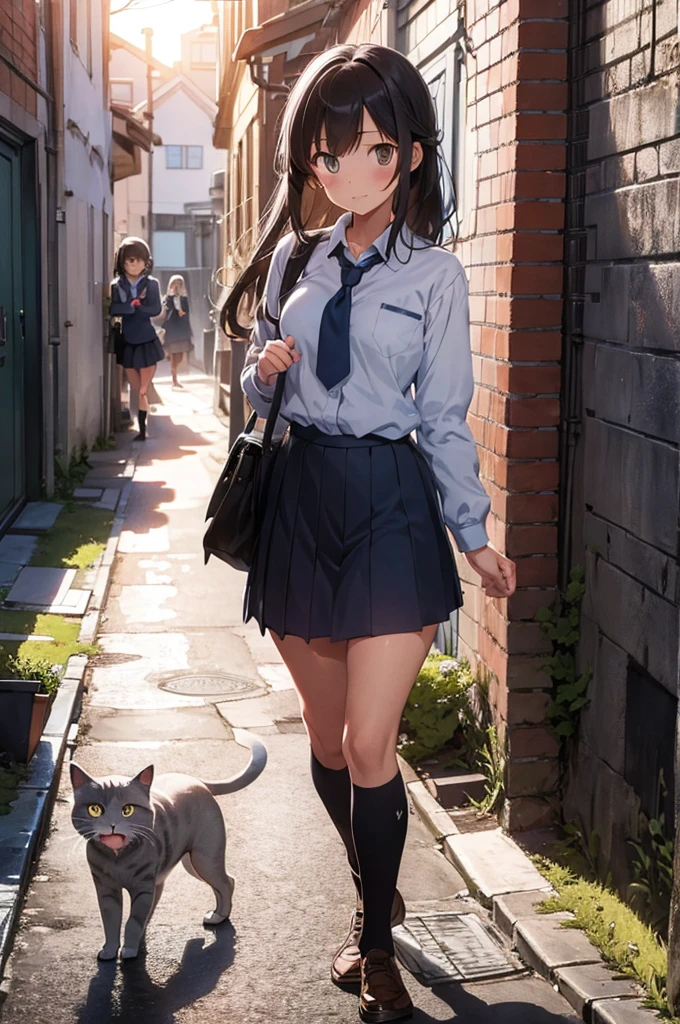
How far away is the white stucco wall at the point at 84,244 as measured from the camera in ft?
43.1

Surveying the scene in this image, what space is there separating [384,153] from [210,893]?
7.92 feet

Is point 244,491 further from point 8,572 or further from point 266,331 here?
point 8,572

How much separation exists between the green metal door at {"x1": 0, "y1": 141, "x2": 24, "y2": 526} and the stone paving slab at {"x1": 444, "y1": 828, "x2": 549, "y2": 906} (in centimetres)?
600

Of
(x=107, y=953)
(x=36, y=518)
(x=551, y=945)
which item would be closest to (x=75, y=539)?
(x=36, y=518)

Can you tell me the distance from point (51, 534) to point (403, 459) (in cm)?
704

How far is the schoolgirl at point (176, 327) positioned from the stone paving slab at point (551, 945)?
2195cm

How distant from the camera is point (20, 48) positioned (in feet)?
34.1

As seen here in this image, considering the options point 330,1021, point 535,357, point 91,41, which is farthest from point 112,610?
point 91,41

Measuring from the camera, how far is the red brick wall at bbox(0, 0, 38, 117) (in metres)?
9.59

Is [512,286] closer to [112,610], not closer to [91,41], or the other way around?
[112,610]

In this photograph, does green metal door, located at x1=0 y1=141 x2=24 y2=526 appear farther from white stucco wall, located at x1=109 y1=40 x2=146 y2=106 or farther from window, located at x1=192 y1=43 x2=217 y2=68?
window, located at x1=192 y1=43 x2=217 y2=68

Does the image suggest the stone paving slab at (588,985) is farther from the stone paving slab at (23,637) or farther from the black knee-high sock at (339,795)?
the stone paving slab at (23,637)

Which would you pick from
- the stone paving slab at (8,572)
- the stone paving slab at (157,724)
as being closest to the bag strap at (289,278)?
the stone paving slab at (157,724)

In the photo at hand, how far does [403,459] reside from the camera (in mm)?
3473
